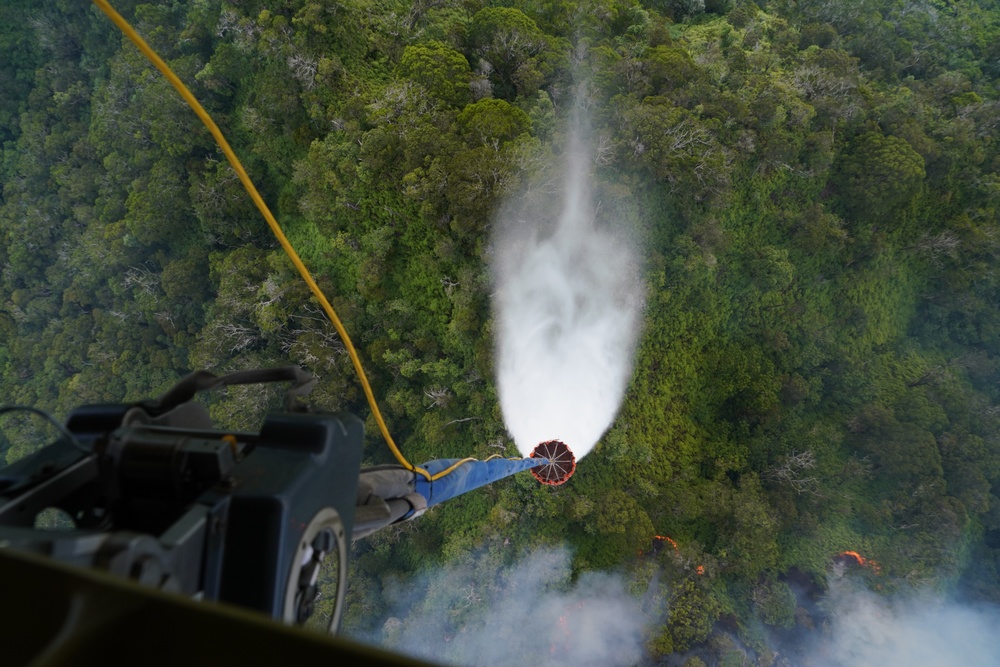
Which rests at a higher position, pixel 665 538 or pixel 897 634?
pixel 665 538

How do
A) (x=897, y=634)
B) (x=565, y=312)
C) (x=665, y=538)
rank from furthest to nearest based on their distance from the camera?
(x=897, y=634), (x=665, y=538), (x=565, y=312)

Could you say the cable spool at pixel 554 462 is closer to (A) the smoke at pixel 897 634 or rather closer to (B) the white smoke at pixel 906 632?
(A) the smoke at pixel 897 634

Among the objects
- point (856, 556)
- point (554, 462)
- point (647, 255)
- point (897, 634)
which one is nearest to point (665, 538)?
point (554, 462)

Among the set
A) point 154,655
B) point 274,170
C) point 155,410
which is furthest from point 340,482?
point 274,170

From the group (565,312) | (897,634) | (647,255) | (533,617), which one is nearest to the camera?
(533,617)

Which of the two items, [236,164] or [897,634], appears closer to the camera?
[236,164]

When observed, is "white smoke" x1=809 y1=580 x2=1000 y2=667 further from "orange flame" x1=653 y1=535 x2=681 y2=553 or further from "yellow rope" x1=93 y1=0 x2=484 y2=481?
"yellow rope" x1=93 y1=0 x2=484 y2=481

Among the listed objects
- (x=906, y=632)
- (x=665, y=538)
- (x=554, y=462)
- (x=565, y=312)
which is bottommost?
(x=906, y=632)

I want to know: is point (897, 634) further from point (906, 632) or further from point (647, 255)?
point (647, 255)
